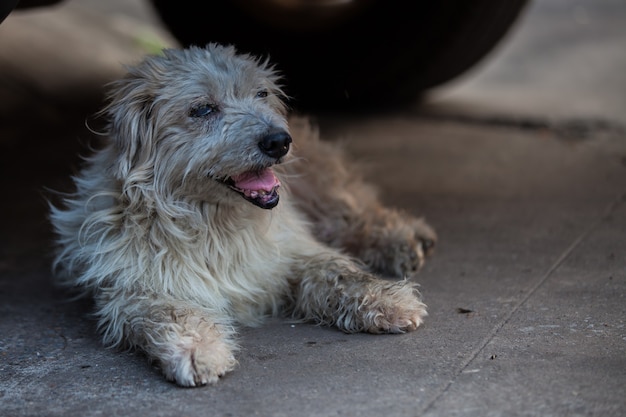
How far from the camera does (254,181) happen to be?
349cm

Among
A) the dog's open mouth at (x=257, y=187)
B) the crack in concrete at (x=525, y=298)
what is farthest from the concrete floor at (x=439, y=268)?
the dog's open mouth at (x=257, y=187)

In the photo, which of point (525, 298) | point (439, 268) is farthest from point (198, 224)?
point (525, 298)

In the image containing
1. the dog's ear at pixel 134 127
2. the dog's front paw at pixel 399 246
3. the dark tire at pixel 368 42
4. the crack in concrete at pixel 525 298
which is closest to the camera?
the crack in concrete at pixel 525 298

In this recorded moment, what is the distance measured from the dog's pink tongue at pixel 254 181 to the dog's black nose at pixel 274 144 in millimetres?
117

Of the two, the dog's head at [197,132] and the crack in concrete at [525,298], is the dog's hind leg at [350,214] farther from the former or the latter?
the dog's head at [197,132]

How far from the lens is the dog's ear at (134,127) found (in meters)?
3.55

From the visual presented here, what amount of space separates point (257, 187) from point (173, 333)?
2.17 ft

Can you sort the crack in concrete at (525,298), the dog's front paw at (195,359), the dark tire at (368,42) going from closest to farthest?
the crack in concrete at (525,298), the dog's front paw at (195,359), the dark tire at (368,42)

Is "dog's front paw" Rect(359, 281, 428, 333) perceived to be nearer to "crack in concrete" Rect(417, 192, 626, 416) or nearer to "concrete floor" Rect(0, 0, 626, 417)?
"concrete floor" Rect(0, 0, 626, 417)

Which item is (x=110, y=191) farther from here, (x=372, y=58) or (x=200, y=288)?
(x=372, y=58)

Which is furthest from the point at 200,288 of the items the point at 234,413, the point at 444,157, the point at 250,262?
the point at 444,157

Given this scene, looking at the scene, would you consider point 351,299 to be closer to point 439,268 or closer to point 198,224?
point 198,224

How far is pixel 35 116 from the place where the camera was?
22.7ft

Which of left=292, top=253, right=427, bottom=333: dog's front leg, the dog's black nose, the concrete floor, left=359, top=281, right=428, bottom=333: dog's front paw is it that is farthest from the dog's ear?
left=359, top=281, right=428, bottom=333: dog's front paw
